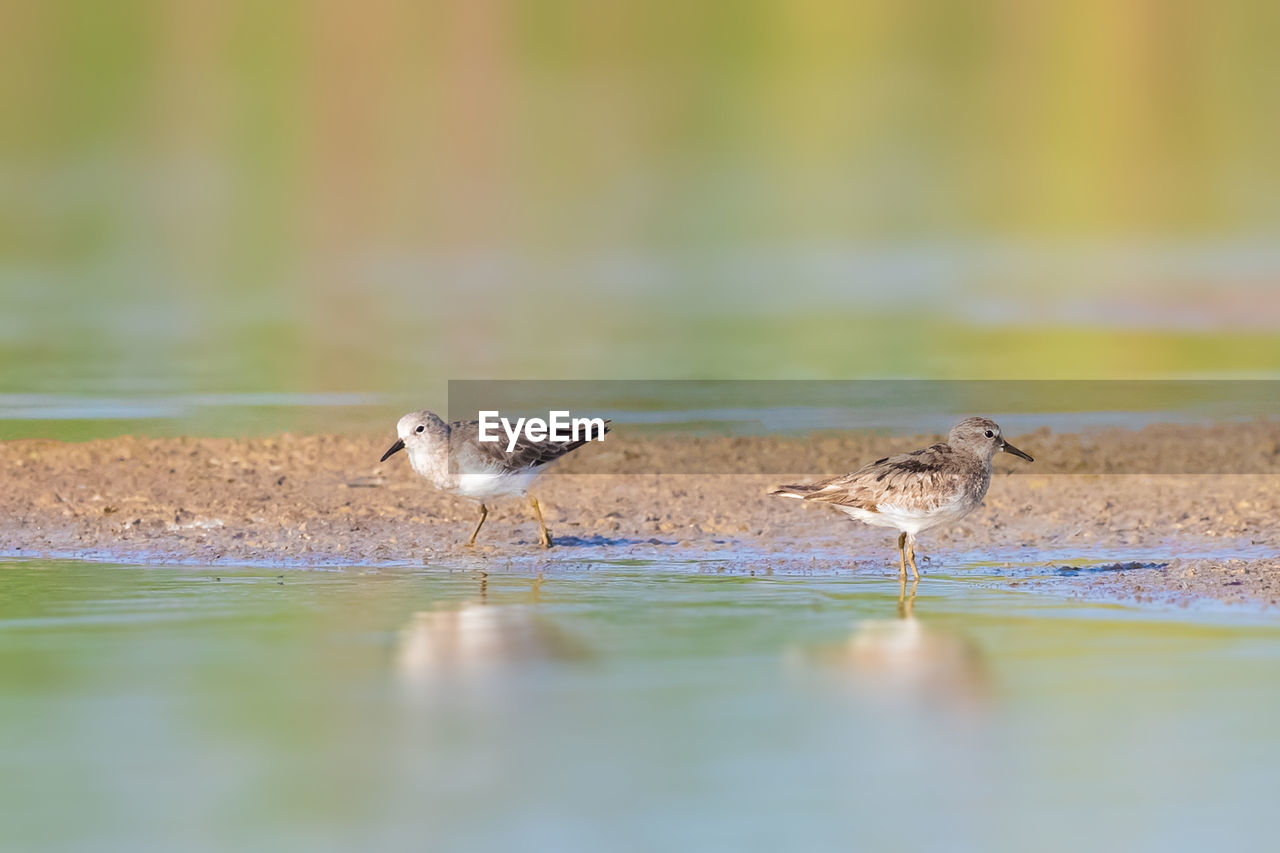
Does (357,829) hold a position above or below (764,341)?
below

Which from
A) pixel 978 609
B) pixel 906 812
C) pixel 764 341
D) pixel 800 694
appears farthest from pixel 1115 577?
pixel 764 341

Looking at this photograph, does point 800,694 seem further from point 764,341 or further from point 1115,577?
point 764,341

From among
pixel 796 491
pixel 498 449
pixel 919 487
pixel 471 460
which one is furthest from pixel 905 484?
pixel 471 460

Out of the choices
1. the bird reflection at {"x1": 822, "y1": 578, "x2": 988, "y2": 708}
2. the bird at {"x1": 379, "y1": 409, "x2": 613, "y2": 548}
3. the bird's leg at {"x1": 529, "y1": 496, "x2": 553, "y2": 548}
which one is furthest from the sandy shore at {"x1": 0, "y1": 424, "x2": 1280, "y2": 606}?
the bird reflection at {"x1": 822, "y1": 578, "x2": 988, "y2": 708}

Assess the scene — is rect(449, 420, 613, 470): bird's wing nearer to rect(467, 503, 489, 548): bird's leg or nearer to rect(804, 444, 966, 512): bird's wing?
rect(467, 503, 489, 548): bird's leg

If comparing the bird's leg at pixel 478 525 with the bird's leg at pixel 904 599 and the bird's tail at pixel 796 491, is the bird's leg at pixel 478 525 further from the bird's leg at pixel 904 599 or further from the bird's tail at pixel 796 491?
the bird's leg at pixel 904 599

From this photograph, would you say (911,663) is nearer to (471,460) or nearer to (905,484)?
(905,484)
